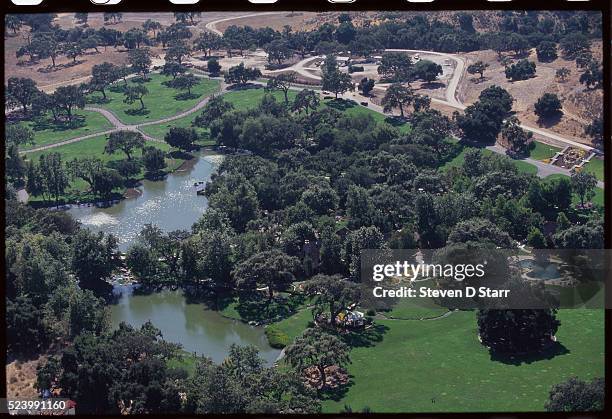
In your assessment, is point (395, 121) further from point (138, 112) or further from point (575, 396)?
point (575, 396)

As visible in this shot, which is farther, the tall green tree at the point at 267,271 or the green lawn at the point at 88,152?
the green lawn at the point at 88,152

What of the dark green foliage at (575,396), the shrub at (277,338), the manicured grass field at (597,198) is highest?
the dark green foliage at (575,396)

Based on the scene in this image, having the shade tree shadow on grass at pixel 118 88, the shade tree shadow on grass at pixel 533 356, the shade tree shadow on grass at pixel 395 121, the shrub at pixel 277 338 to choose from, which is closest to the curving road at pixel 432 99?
the shade tree shadow on grass at pixel 395 121

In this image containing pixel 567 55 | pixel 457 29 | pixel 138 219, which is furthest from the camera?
pixel 457 29

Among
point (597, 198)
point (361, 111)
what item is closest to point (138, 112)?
point (361, 111)

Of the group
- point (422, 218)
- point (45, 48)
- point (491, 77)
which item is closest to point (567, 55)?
point (491, 77)

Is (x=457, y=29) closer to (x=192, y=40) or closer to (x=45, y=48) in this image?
(x=192, y=40)

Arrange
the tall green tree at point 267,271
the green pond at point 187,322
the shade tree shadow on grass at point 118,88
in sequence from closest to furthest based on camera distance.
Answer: the green pond at point 187,322 < the tall green tree at point 267,271 < the shade tree shadow on grass at point 118,88

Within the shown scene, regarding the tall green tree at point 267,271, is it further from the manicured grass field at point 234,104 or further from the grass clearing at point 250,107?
the manicured grass field at point 234,104
